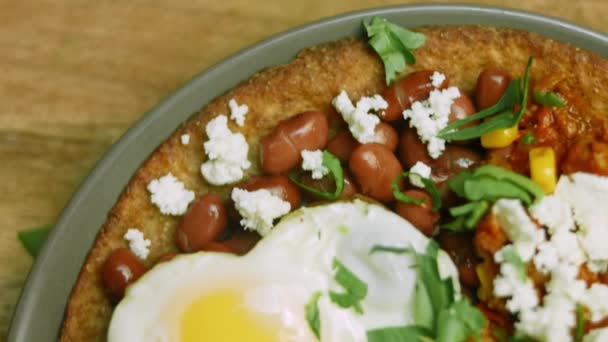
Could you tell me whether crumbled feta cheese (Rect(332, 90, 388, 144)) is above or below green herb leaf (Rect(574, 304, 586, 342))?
above

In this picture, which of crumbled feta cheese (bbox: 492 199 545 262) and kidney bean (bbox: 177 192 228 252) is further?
kidney bean (bbox: 177 192 228 252)

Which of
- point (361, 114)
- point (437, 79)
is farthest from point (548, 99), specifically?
point (361, 114)

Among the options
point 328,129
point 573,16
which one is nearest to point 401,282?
point 328,129

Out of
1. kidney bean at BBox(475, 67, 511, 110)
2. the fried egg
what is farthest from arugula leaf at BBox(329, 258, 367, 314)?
kidney bean at BBox(475, 67, 511, 110)

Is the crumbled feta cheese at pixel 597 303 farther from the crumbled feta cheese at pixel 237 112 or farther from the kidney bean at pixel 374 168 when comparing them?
the crumbled feta cheese at pixel 237 112

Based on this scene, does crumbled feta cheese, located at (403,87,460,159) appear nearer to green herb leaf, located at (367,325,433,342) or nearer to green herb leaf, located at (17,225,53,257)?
green herb leaf, located at (367,325,433,342)

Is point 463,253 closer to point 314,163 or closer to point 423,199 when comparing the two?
point 423,199

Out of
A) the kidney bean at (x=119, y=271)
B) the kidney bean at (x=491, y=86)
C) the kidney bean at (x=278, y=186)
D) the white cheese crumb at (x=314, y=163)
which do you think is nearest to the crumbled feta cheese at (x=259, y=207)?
the kidney bean at (x=278, y=186)

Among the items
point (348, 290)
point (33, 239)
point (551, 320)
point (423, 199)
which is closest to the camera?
point (551, 320)
